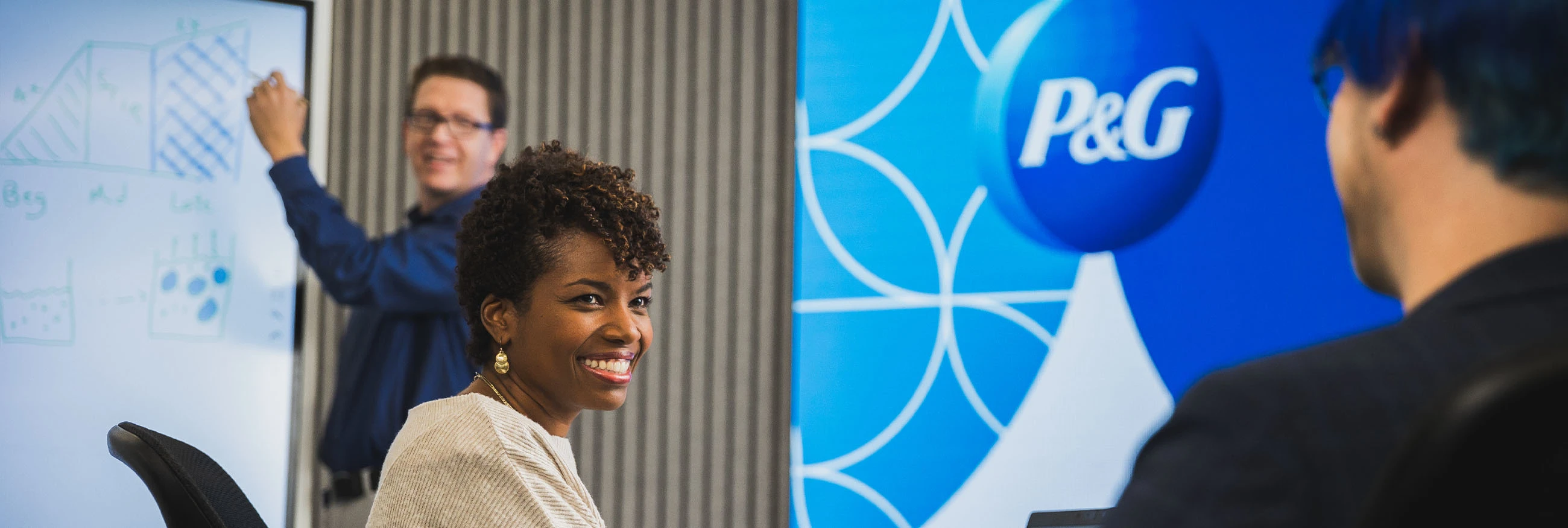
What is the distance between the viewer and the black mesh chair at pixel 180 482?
4.65 ft

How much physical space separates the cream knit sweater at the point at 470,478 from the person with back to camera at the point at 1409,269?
3.27 ft

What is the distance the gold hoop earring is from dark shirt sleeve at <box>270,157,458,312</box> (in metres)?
1.39

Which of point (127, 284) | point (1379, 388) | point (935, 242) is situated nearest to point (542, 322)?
point (1379, 388)

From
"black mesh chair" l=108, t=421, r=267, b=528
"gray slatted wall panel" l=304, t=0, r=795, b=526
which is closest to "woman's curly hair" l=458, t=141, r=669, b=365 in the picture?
"black mesh chair" l=108, t=421, r=267, b=528

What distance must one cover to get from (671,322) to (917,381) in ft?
2.41

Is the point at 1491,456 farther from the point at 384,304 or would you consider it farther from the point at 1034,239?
the point at 384,304

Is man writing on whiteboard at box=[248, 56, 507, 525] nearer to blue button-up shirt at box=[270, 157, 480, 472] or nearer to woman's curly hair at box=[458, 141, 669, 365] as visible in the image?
blue button-up shirt at box=[270, 157, 480, 472]

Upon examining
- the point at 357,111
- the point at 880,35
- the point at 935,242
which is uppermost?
the point at 880,35

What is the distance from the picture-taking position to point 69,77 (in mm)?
3105

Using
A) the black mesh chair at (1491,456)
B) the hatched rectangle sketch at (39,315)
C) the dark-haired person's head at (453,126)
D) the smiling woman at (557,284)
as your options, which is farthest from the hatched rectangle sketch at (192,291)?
the black mesh chair at (1491,456)

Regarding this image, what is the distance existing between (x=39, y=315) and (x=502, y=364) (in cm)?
198

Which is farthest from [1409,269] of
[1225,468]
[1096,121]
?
[1096,121]

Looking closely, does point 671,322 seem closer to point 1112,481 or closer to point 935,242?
point 935,242

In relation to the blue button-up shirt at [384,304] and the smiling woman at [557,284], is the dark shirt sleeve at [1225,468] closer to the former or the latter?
the smiling woman at [557,284]
